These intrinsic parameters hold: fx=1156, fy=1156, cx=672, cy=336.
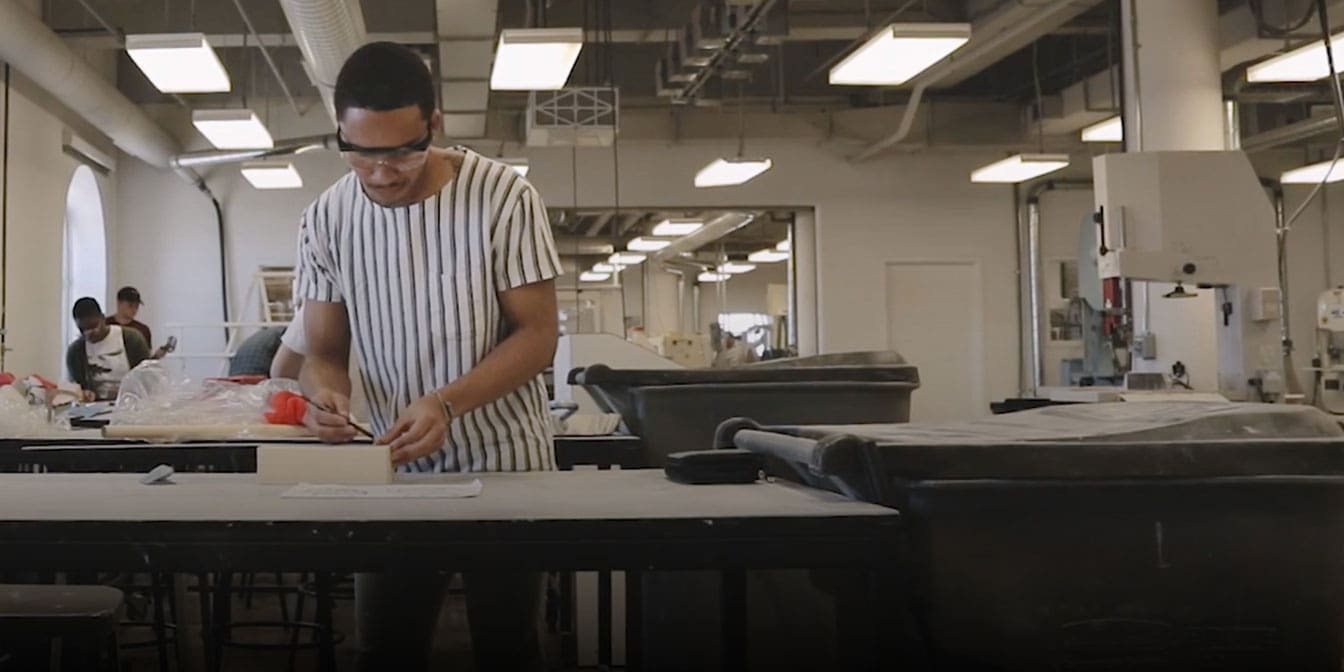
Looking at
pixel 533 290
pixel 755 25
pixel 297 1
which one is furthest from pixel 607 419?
pixel 755 25

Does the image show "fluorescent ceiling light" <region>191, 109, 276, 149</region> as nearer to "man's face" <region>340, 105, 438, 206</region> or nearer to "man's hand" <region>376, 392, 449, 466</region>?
"man's face" <region>340, 105, 438, 206</region>

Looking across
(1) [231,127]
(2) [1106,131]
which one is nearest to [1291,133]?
(2) [1106,131]

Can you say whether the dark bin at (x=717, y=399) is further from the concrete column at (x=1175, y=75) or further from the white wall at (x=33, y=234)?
the white wall at (x=33, y=234)

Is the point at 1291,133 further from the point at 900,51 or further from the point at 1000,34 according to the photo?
the point at 900,51

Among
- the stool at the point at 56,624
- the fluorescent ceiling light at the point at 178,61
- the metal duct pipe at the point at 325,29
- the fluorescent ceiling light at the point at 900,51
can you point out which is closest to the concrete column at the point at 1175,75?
Result: the fluorescent ceiling light at the point at 900,51

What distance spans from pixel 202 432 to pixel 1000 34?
588cm

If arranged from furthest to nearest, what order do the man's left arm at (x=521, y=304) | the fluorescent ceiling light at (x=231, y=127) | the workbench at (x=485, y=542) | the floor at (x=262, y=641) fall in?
the fluorescent ceiling light at (x=231, y=127) → the floor at (x=262, y=641) → the man's left arm at (x=521, y=304) → the workbench at (x=485, y=542)

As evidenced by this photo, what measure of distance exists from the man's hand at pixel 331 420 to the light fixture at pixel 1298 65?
15.6 ft

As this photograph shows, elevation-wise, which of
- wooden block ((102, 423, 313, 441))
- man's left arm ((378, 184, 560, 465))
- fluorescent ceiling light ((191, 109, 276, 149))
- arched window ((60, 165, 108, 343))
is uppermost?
fluorescent ceiling light ((191, 109, 276, 149))

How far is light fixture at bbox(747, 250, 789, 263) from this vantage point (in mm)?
14031

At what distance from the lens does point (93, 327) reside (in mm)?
6348

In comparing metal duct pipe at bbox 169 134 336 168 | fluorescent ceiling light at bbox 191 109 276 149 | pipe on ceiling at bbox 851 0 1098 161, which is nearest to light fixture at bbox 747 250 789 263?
pipe on ceiling at bbox 851 0 1098 161

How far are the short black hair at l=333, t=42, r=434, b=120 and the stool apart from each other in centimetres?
64

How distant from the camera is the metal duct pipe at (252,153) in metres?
8.34
